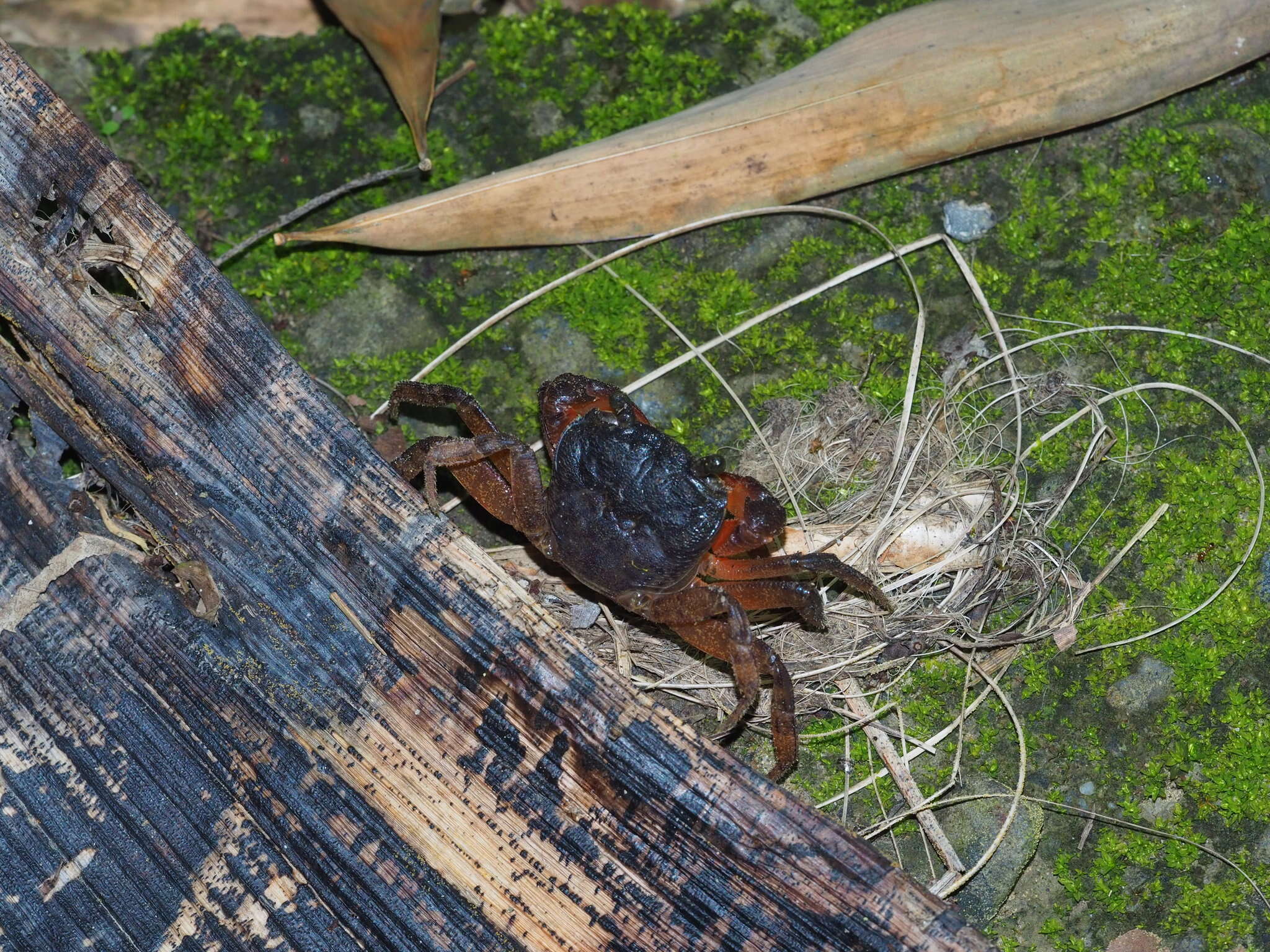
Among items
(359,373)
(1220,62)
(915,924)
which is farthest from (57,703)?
(1220,62)

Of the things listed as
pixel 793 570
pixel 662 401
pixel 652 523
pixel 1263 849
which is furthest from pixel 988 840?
pixel 662 401

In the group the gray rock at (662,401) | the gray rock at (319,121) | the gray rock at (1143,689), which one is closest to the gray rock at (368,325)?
the gray rock at (319,121)

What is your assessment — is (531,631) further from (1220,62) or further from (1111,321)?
(1220,62)

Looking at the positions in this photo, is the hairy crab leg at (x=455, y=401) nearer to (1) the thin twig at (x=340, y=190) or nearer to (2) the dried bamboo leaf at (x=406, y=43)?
(1) the thin twig at (x=340, y=190)

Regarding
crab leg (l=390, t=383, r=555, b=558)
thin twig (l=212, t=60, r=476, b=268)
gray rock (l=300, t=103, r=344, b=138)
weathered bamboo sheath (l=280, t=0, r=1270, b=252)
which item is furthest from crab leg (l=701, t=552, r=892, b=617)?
gray rock (l=300, t=103, r=344, b=138)

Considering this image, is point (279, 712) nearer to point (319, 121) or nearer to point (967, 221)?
point (319, 121)
